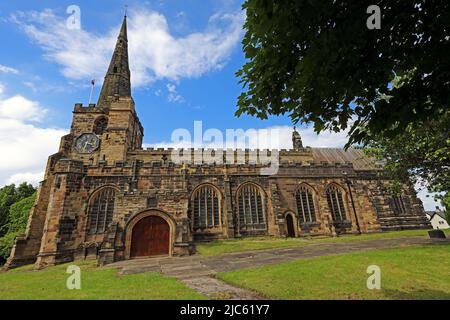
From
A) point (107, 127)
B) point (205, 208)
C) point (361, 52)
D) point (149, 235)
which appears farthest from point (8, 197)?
point (361, 52)

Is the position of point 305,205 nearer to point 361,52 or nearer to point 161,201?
point 161,201

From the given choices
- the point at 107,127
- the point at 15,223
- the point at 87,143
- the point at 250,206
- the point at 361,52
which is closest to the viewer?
the point at 361,52

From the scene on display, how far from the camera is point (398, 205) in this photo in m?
26.6

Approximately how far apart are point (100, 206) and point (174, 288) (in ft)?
55.8

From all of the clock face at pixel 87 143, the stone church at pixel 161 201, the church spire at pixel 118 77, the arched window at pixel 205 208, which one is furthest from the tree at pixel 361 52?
the church spire at pixel 118 77

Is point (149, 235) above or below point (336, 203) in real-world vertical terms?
below

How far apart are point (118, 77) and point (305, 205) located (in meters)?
30.4

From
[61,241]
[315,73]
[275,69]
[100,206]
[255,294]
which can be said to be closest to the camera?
[315,73]

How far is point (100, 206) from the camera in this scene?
67.1ft

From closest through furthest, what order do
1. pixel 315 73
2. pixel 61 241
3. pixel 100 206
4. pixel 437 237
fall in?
pixel 315 73, pixel 437 237, pixel 61 241, pixel 100 206

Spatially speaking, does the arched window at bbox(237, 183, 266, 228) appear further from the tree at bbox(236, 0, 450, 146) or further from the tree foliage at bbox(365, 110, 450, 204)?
the tree at bbox(236, 0, 450, 146)
